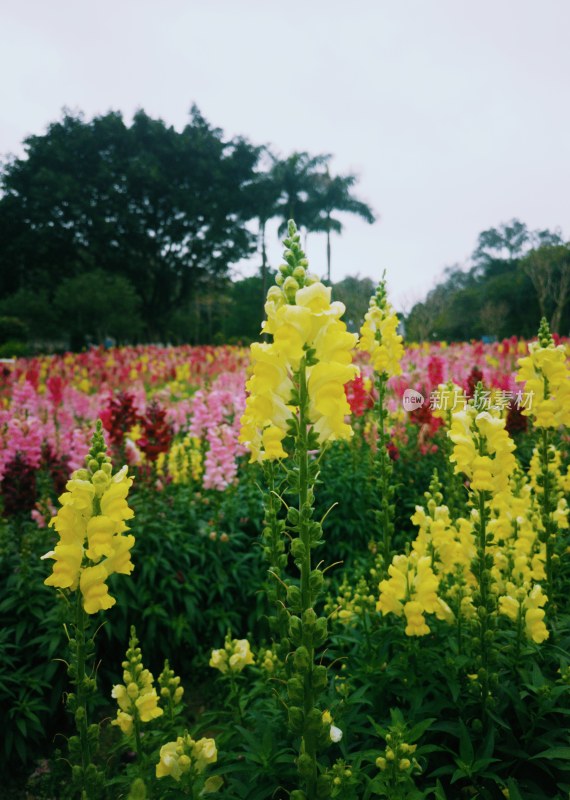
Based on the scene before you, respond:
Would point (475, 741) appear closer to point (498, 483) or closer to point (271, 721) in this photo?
point (271, 721)

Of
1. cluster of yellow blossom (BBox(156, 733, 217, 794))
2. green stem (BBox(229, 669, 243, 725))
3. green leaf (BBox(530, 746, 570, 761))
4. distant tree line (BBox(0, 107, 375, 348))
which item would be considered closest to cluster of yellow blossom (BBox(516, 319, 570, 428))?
green leaf (BBox(530, 746, 570, 761))

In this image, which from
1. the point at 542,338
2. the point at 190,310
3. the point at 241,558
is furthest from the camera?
the point at 190,310

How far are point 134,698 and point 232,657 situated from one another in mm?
655

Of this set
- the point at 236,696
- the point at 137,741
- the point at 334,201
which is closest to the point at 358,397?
the point at 236,696

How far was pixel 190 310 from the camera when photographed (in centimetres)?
4325

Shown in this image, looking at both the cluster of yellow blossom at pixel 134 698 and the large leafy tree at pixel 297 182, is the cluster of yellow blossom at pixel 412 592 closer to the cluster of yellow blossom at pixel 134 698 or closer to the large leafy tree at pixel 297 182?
the cluster of yellow blossom at pixel 134 698

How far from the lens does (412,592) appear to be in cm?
271

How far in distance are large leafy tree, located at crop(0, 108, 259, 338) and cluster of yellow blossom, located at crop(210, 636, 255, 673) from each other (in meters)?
31.5

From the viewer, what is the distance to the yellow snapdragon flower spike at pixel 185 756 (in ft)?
6.99

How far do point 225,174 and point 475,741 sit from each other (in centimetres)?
3574

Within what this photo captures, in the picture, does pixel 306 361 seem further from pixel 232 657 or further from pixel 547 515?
pixel 547 515

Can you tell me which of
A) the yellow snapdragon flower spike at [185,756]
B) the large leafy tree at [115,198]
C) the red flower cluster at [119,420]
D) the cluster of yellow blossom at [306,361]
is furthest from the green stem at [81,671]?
→ the large leafy tree at [115,198]

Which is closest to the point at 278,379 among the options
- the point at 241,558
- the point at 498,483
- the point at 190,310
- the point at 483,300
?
the point at 498,483

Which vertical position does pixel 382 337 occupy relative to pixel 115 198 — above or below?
below
